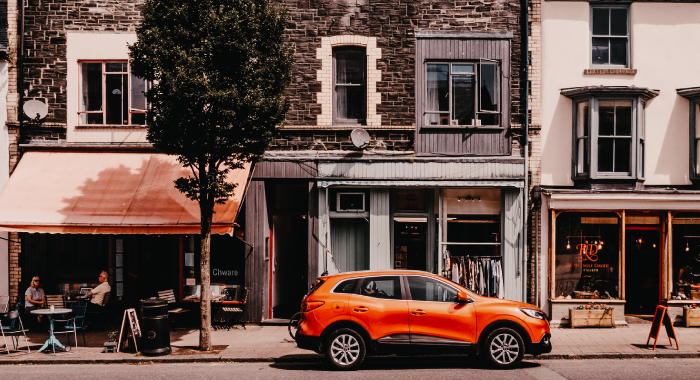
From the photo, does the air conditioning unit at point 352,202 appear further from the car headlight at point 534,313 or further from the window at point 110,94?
the car headlight at point 534,313

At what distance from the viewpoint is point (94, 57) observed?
15938 mm

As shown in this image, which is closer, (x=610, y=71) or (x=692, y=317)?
(x=692, y=317)

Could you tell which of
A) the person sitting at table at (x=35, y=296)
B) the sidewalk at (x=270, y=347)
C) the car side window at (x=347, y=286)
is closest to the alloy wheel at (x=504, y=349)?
the sidewalk at (x=270, y=347)

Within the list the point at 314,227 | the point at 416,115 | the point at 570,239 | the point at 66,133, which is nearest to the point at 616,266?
the point at 570,239

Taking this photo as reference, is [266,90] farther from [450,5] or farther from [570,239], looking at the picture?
[570,239]

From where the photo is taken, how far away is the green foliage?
11.8 meters

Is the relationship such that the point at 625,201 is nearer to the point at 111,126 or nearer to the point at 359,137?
the point at 359,137

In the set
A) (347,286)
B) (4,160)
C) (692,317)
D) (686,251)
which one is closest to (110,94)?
(4,160)

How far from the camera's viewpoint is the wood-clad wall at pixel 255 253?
1538 cm

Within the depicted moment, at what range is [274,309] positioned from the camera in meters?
16.0

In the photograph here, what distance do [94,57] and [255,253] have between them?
21.8 ft

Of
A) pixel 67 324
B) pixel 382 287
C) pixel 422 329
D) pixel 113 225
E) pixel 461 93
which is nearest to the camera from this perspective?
pixel 422 329

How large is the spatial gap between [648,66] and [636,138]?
1972 millimetres

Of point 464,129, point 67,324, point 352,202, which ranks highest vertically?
point 464,129
